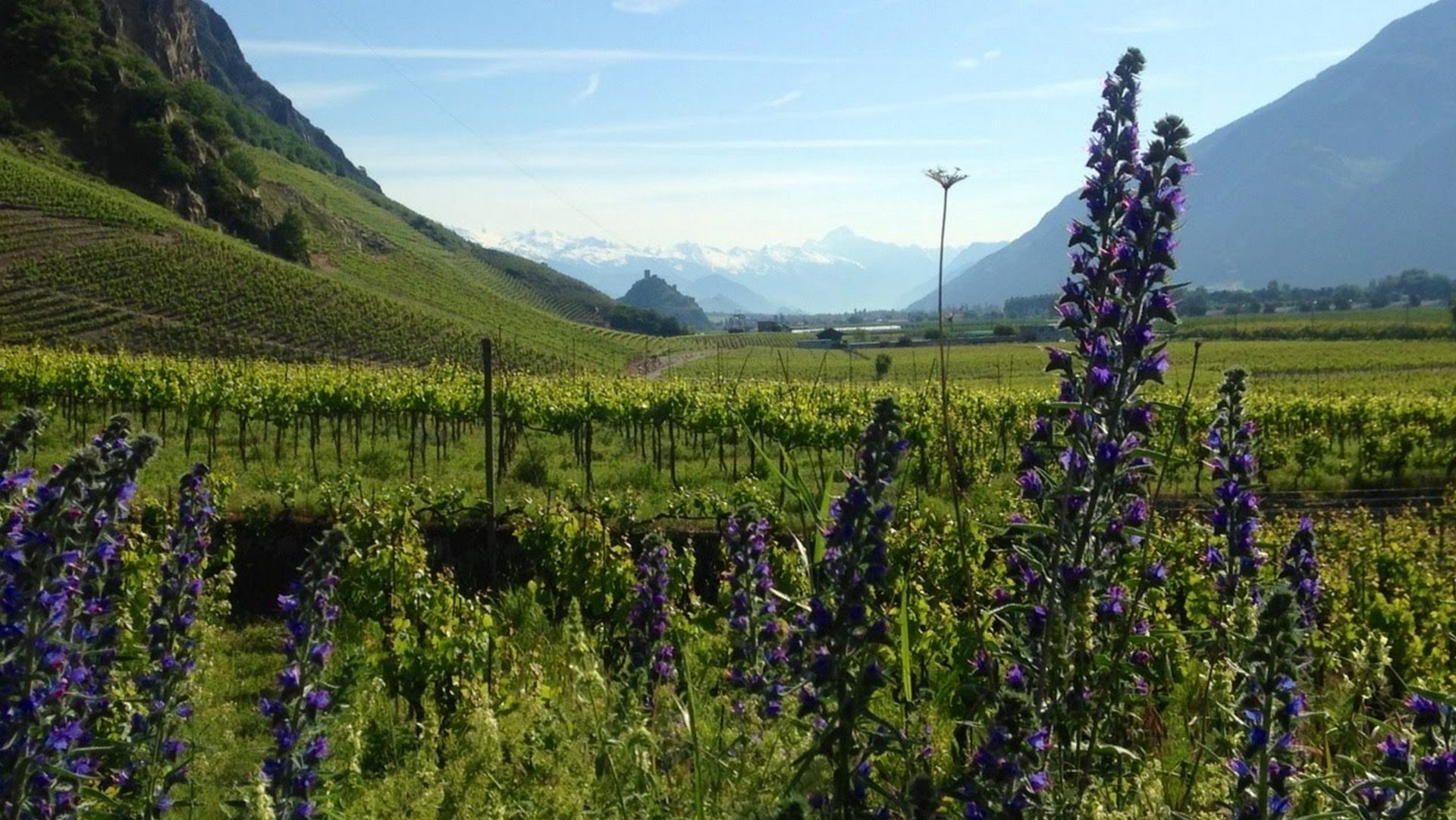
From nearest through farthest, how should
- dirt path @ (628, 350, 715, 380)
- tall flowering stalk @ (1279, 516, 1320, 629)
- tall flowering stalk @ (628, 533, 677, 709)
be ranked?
tall flowering stalk @ (1279, 516, 1320, 629) < tall flowering stalk @ (628, 533, 677, 709) < dirt path @ (628, 350, 715, 380)

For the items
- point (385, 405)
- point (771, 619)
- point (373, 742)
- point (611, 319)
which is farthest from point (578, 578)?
point (611, 319)

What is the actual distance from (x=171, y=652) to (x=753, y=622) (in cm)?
283

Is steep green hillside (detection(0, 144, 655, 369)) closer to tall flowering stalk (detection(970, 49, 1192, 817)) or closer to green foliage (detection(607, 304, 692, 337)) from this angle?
→ green foliage (detection(607, 304, 692, 337))

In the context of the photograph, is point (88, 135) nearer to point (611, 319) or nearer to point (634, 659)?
point (611, 319)

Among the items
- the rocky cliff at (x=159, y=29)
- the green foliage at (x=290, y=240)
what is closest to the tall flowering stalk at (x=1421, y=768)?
the green foliage at (x=290, y=240)

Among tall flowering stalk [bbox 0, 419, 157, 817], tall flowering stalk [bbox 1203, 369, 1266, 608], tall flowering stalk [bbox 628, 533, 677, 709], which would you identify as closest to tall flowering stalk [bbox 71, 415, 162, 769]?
tall flowering stalk [bbox 0, 419, 157, 817]

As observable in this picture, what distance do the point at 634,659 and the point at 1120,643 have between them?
12.1 ft

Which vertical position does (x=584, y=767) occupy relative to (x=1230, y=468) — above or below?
below

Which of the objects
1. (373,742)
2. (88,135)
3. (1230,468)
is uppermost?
(88,135)

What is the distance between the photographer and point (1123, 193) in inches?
126

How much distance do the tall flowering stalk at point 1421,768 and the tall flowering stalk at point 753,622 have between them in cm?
224

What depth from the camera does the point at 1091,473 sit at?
303 centimetres

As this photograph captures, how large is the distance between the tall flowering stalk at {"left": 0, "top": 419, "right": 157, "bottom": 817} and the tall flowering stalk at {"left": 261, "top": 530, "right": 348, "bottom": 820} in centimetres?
59

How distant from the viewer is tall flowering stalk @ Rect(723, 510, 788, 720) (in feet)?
14.8
